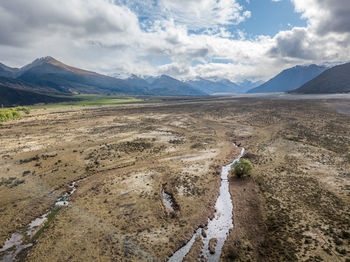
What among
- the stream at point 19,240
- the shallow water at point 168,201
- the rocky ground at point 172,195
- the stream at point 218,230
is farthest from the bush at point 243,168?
the stream at point 19,240

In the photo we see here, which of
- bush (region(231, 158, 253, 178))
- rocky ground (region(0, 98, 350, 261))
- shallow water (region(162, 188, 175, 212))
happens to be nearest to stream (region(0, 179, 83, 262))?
rocky ground (region(0, 98, 350, 261))

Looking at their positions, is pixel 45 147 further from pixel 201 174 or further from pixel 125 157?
pixel 201 174

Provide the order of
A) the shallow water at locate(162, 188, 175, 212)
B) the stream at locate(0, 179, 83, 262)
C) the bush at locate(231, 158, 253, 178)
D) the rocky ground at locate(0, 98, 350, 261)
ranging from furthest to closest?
the bush at locate(231, 158, 253, 178) < the shallow water at locate(162, 188, 175, 212) < the rocky ground at locate(0, 98, 350, 261) < the stream at locate(0, 179, 83, 262)

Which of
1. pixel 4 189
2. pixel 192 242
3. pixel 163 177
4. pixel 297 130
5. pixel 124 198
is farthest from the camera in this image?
pixel 297 130

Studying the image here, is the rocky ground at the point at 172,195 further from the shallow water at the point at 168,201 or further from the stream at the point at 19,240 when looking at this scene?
the stream at the point at 19,240

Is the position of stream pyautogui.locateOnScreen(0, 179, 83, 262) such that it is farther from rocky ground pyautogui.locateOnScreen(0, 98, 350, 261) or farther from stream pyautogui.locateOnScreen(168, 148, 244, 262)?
stream pyautogui.locateOnScreen(168, 148, 244, 262)

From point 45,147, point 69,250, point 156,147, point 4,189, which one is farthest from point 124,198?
point 45,147

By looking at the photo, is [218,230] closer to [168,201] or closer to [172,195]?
[168,201]

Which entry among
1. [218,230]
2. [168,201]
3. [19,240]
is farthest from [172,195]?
[19,240]

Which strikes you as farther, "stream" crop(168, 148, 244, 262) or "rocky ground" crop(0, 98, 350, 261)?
"rocky ground" crop(0, 98, 350, 261)
